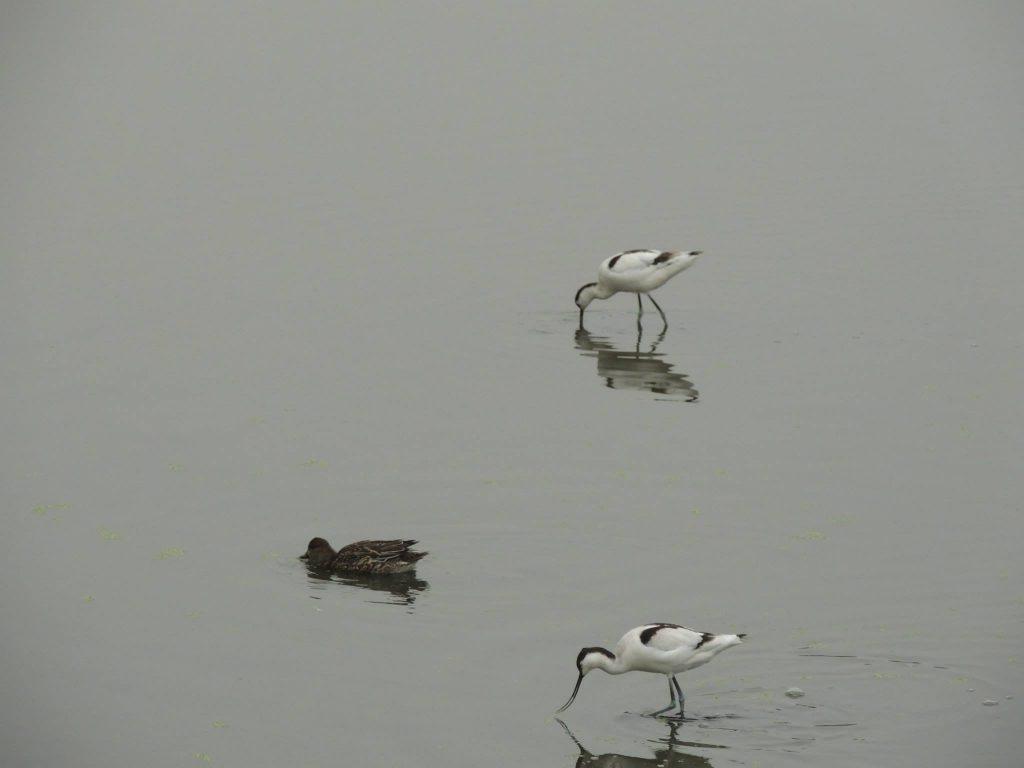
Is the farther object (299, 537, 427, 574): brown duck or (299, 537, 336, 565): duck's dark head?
(299, 537, 336, 565): duck's dark head

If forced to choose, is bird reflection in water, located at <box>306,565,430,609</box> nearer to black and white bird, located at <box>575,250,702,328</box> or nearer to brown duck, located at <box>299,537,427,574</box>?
brown duck, located at <box>299,537,427,574</box>

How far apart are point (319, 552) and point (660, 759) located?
4.98 metres

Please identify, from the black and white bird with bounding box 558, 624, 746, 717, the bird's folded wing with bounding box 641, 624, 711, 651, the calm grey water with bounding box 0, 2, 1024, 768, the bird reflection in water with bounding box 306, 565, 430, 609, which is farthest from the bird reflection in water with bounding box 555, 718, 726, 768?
the bird reflection in water with bounding box 306, 565, 430, 609

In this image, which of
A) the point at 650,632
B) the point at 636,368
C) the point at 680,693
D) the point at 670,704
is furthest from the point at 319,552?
the point at 636,368

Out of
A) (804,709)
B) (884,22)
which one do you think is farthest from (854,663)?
(884,22)

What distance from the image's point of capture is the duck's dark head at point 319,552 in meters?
15.6

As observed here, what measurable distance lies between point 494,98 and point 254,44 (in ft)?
31.5

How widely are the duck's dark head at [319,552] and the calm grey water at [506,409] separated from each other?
0.33 m

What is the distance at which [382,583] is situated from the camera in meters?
15.5

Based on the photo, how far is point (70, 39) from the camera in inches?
1928

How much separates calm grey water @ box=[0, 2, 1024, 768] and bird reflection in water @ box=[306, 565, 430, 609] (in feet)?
0.18

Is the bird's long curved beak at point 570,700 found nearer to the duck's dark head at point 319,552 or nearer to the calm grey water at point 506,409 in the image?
the calm grey water at point 506,409

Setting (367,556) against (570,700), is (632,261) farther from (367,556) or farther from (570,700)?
(570,700)

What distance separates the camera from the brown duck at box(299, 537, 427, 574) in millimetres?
15383
